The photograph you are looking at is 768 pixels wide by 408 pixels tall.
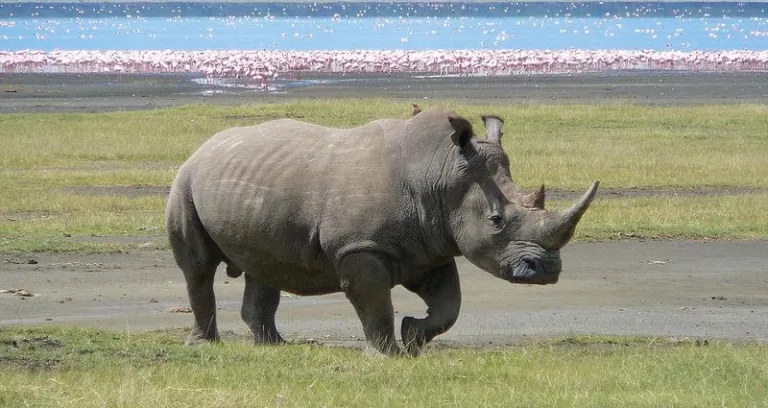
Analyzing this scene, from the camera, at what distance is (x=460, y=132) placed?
10664 millimetres

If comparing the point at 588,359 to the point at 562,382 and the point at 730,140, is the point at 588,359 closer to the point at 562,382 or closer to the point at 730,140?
the point at 562,382

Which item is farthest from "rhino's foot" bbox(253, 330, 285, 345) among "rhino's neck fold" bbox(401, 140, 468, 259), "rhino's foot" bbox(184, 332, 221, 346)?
"rhino's neck fold" bbox(401, 140, 468, 259)

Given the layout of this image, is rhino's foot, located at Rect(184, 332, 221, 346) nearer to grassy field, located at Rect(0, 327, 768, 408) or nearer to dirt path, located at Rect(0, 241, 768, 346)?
grassy field, located at Rect(0, 327, 768, 408)

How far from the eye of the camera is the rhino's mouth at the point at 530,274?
10109 mm

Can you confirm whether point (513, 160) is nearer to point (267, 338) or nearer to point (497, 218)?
point (267, 338)

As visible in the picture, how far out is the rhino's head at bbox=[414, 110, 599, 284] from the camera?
10.1 metres

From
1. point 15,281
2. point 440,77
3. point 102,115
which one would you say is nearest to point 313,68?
point 440,77

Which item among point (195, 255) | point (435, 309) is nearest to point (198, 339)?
point (195, 255)

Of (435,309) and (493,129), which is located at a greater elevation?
(493,129)

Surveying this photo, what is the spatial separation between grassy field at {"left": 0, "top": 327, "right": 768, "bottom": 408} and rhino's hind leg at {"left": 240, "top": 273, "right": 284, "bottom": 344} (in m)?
0.41

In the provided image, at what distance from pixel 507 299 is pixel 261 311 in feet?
10.5

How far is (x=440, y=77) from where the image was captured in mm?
60406

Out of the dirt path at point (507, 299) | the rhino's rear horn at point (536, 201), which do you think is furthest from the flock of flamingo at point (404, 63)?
the rhino's rear horn at point (536, 201)

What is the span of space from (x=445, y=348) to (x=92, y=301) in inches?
154
